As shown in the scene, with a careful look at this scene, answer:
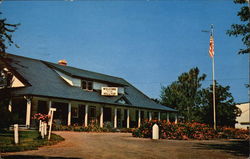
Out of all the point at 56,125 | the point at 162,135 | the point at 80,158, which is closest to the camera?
the point at 80,158

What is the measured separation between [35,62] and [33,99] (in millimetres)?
7976

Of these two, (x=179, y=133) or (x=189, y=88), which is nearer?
(x=179, y=133)

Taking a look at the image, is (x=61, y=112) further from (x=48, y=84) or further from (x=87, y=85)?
(x=87, y=85)

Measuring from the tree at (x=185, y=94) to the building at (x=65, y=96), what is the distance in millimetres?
8890

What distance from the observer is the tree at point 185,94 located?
47.7 m

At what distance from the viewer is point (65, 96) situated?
27438 mm

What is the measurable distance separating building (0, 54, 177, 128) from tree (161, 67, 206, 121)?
8.89 m

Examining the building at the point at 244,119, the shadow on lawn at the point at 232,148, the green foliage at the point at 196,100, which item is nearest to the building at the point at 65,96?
the green foliage at the point at 196,100

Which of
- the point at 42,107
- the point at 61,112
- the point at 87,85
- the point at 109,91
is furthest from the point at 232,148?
the point at 87,85

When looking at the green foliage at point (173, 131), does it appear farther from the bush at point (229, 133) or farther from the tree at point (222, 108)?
the tree at point (222, 108)

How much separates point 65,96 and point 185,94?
30.4 metres

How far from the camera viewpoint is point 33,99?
26531mm

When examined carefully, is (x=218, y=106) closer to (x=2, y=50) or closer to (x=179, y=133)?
(x=179, y=133)

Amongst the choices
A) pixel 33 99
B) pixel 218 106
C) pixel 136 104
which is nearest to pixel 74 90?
pixel 33 99
